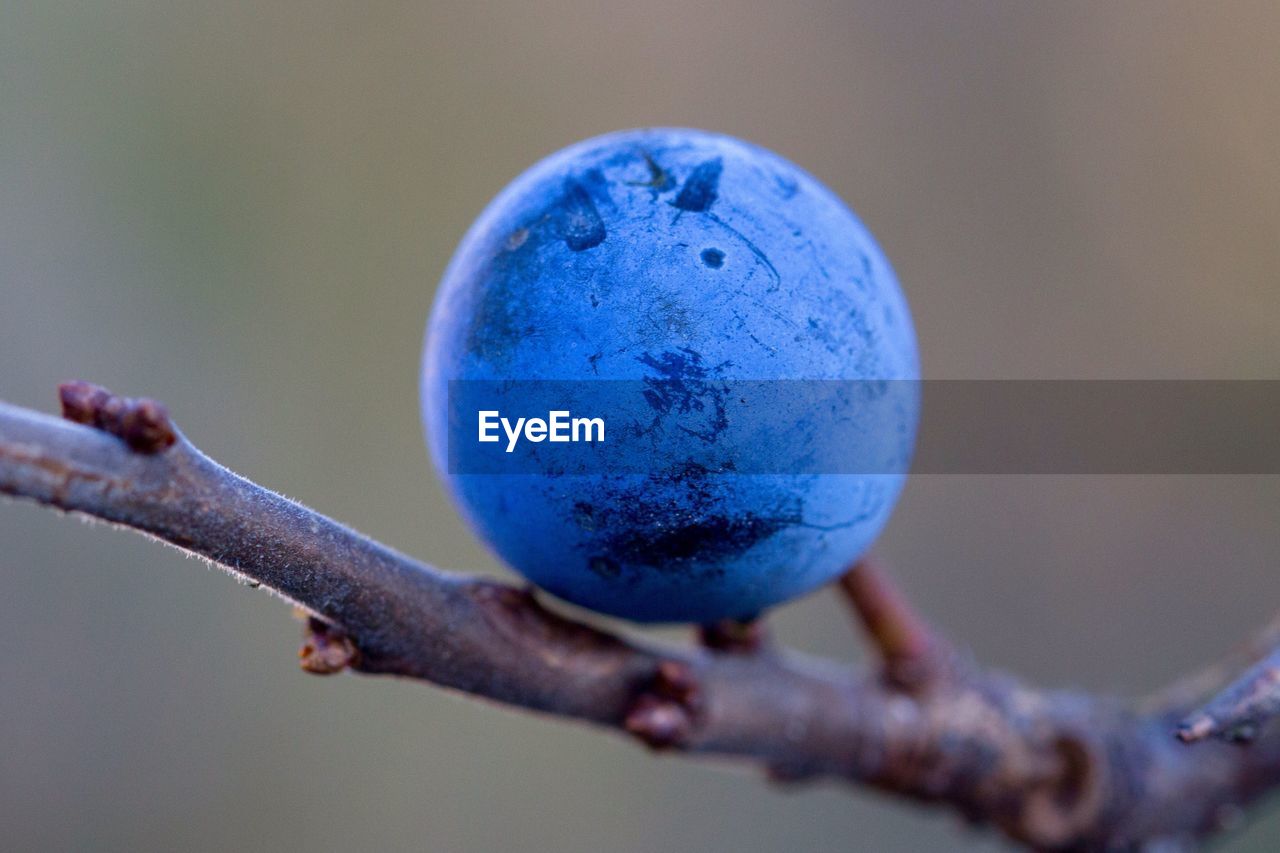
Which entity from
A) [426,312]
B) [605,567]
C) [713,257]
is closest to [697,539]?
[605,567]

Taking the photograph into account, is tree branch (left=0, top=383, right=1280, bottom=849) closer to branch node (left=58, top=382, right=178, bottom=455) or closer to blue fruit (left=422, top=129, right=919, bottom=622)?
branch node (left=58, top=382, right=178, bottom=455)

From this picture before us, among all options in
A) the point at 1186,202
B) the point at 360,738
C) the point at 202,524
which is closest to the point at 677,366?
the point at 202,524

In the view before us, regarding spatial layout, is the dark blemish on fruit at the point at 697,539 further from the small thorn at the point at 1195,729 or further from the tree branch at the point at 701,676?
the small thorn at the point at 1195,729

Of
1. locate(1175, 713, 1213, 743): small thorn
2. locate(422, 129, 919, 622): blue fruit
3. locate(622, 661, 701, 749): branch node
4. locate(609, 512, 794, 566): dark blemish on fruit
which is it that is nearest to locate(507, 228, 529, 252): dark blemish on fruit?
locate(422, 129, 919, 622): blue fruit

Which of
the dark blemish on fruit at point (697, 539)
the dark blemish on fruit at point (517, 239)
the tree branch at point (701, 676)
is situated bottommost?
the tree branch at point (701, 676)

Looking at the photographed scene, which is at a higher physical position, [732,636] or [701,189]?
[701,189]

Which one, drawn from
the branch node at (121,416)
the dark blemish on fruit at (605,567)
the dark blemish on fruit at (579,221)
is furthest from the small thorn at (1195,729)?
the branch node at (121,416)

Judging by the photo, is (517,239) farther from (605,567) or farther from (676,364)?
(605,567)
